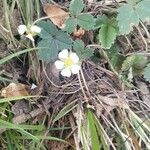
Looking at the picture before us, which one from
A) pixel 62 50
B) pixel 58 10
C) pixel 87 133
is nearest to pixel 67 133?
pixel 87 133

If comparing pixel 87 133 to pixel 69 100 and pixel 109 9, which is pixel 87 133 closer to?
pixel 69 100

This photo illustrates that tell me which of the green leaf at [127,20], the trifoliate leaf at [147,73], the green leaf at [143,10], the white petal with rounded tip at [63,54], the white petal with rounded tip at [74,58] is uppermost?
the green leaf at [143,10]

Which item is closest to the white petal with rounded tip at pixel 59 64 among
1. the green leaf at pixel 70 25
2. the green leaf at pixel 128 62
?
the green leaf at pixel 70 25

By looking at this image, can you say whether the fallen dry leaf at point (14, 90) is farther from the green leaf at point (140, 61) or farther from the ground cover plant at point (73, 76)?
the green leaf at point (140, 61)

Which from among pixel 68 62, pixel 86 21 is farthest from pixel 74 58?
pixel 86 21

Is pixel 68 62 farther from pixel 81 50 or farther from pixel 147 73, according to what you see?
pixel 147 73

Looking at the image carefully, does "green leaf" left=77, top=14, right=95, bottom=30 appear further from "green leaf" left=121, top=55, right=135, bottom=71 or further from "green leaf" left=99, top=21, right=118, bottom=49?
"green leaf" left=121, top=55, right=135, bottom=71

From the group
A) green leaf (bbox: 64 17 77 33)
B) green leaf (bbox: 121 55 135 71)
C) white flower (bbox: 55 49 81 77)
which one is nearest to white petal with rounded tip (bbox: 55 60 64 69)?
white flower (bbox: 55 49 81 77)
